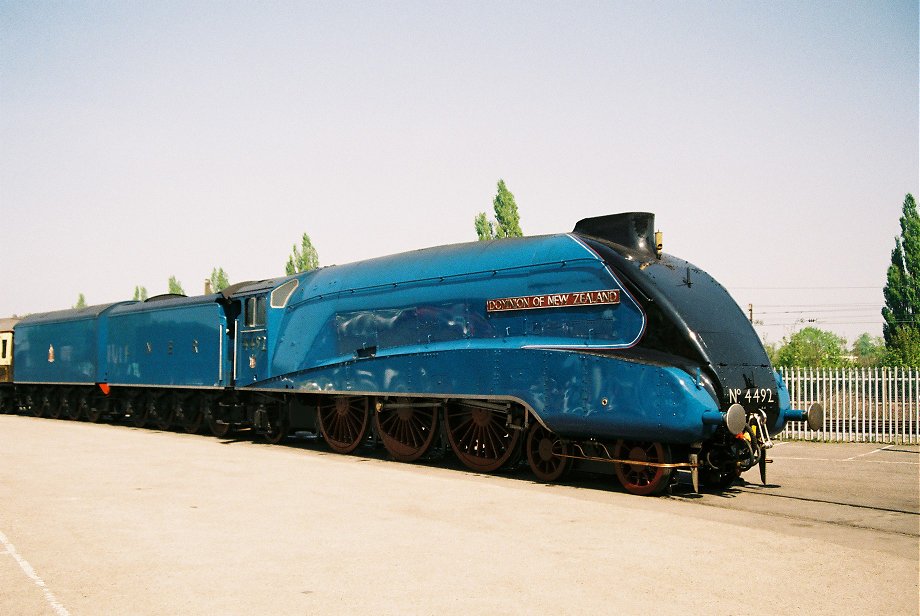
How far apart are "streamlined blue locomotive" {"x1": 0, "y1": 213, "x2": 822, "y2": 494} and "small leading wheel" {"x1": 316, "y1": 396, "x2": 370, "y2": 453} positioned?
0.04m

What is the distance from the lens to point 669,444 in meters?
10.7

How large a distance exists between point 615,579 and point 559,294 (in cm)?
588

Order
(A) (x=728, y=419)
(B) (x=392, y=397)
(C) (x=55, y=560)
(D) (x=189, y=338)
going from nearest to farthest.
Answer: (C) (x=55, y=560) < (A) (x=728, y=419) < (B) (x=392, y=397) < (D) (x=189, y=338)

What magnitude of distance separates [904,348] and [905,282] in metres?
8.27

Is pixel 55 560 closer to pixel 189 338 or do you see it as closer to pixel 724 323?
pixel 724 323

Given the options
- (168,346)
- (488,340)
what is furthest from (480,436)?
(168,346)

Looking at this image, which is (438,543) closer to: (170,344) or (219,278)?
(170,344)

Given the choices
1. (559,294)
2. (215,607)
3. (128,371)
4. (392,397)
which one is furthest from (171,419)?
(215,607)

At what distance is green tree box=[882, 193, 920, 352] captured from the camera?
5156 cm

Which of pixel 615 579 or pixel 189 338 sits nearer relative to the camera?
pixel 615 579

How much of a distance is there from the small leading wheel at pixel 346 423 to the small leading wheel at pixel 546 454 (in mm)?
4197

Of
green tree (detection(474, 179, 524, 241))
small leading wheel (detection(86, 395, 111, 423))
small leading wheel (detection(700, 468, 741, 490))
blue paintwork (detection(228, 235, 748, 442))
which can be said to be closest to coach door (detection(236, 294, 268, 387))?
blue paintwork (detection(228, 235, 748, 442))

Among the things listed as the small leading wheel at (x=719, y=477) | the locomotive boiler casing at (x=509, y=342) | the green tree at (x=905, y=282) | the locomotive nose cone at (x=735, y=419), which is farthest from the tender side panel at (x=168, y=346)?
the green tree at (x=905, y=282)

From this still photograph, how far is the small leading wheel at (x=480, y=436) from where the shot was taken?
42.2ft
